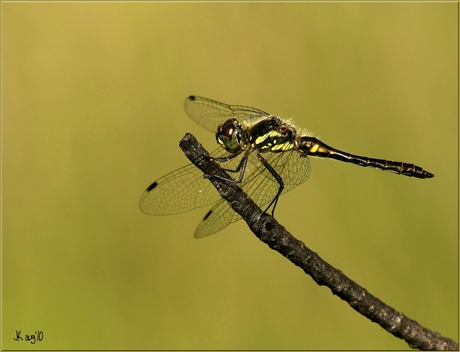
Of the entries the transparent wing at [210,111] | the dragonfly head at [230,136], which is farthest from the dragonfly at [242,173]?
the transparent wing at [210,111]

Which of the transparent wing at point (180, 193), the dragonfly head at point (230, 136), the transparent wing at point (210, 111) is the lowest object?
the transparent wing at point (180, 193)

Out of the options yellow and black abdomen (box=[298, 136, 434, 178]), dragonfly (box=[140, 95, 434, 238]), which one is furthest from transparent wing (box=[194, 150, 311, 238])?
yellow and black abdomen (box=[298, 136, 434, 178])

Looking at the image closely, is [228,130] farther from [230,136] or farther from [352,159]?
[352,159]

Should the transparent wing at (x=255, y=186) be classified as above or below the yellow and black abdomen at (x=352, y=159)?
below

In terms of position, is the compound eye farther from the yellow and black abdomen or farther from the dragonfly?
the yellow and black abdomen

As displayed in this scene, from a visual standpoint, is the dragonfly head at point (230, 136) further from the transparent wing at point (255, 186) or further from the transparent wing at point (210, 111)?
the transparent wing at point (210, 111)

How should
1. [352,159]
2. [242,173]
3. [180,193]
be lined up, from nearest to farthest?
1. [242,173]
2. [180,193]
3. [352,159]

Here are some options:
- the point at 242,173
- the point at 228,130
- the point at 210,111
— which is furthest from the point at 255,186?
the point at 210,111
